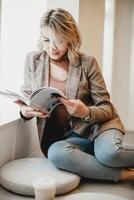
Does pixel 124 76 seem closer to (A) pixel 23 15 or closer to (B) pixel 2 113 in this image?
(A) pixel 23 15

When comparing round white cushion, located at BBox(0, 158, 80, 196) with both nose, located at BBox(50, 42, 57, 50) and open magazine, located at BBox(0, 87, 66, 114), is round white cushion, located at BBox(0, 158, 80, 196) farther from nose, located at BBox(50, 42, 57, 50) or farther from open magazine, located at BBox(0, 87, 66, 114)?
nose, located at BBox(50, 42, 57, 50)

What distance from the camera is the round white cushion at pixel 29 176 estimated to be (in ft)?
5.02

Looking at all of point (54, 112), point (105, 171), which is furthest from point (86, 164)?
point (54, 112)

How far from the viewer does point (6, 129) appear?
1.80 metres

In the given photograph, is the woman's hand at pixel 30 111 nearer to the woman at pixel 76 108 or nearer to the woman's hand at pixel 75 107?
the woman at pixel 76 108

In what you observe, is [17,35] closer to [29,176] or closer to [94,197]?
[29,176]

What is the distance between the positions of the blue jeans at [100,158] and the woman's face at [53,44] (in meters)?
0.49

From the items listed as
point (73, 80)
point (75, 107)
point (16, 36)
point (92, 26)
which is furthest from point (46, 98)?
point (92, 26)

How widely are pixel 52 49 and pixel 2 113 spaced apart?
567 millimetres

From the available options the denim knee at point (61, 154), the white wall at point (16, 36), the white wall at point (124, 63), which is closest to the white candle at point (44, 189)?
the denim knee at point (61, 154)

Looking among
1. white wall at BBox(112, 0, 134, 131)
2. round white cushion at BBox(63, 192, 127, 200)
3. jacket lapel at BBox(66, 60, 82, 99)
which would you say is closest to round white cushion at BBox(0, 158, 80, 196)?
round white cushion at BBox(63, 192, 127, 200)

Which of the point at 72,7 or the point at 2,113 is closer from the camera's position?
the point at 2,113

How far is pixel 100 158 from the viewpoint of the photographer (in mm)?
1660

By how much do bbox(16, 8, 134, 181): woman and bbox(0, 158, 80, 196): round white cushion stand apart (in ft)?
0.19
